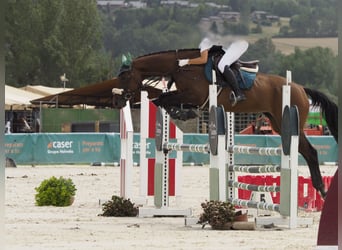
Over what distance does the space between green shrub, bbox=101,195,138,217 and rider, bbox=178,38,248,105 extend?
73.9 inches

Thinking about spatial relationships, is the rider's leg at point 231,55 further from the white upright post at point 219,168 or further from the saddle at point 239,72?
the white upright post at point 219,168

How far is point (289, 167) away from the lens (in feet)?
26.5

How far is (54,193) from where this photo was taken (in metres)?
11.5

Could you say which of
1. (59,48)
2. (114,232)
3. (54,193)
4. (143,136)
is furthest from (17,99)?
(114,232)

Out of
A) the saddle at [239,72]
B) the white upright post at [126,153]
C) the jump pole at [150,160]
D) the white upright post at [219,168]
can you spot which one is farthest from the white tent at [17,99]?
the white upright post at [219,168]

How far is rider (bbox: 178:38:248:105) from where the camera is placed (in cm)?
1065

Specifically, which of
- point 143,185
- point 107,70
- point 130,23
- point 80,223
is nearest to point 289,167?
point 80,223

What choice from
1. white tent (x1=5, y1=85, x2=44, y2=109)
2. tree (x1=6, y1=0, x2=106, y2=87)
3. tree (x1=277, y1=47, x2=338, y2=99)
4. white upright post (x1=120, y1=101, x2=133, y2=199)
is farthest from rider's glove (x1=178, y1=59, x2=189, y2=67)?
tree (x1=6, y1=0, x2=106, y2=87)

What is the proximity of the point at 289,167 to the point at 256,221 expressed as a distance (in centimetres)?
81

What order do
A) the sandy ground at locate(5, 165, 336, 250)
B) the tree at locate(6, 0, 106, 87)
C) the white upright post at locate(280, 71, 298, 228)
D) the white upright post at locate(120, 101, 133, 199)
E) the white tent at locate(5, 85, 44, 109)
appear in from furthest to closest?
1. the tree at locate(6, 0, 106, 87)
2. the white tent at locate(5, 85, 44, 109)
3. the white upright post at locate(120, 101, 133, 199)
4. the white upright post at locate(280, 71, 298, 228)
5. the sandy ground at locate(5, 165, 336, 250)

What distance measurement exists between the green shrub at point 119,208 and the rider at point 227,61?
6.16 feet

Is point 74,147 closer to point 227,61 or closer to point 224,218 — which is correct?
point 227,61

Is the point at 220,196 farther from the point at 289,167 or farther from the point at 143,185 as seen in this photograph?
the point at 143,185

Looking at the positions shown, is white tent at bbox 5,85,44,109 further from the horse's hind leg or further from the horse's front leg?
the horse's hind leg
